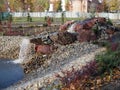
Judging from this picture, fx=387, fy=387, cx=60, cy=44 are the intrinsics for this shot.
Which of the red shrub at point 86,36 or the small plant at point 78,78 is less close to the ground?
the small plant at point 78,78

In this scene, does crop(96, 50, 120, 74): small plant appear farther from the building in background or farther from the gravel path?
the building in background

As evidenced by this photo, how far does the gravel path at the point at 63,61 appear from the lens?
653 inches

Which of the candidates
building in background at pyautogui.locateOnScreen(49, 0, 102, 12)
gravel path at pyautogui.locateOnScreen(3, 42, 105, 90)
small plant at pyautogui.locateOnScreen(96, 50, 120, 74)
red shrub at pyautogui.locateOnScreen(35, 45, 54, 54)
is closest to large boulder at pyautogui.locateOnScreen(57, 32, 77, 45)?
gravel path at pyautogui.locateOnScreen(3, 42, 105, 90)

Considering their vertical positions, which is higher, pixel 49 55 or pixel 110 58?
pixel 110 58

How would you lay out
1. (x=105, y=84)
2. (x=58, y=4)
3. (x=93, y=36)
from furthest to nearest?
1. (x=58, y=4)
2. (x=93, y=36)
3. (x=105, y=84)

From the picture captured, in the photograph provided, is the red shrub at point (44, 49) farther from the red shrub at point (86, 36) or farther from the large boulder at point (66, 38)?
the red shrub at point (86, 36)

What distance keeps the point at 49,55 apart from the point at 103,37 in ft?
15.0

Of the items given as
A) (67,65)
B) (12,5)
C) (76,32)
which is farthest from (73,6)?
(67,65)

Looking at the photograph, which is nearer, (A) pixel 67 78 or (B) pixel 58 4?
(A) pixel 67 78

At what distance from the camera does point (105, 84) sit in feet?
40.3

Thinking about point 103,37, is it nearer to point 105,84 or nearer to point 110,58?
point 110,58

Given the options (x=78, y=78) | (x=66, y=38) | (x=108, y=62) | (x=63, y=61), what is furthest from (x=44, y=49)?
(x=78, y=78)

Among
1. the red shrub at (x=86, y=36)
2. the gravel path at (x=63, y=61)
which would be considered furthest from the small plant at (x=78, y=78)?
the red shrub at (x=86, y=36)

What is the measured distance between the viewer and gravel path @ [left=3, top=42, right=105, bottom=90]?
54.4 feet
